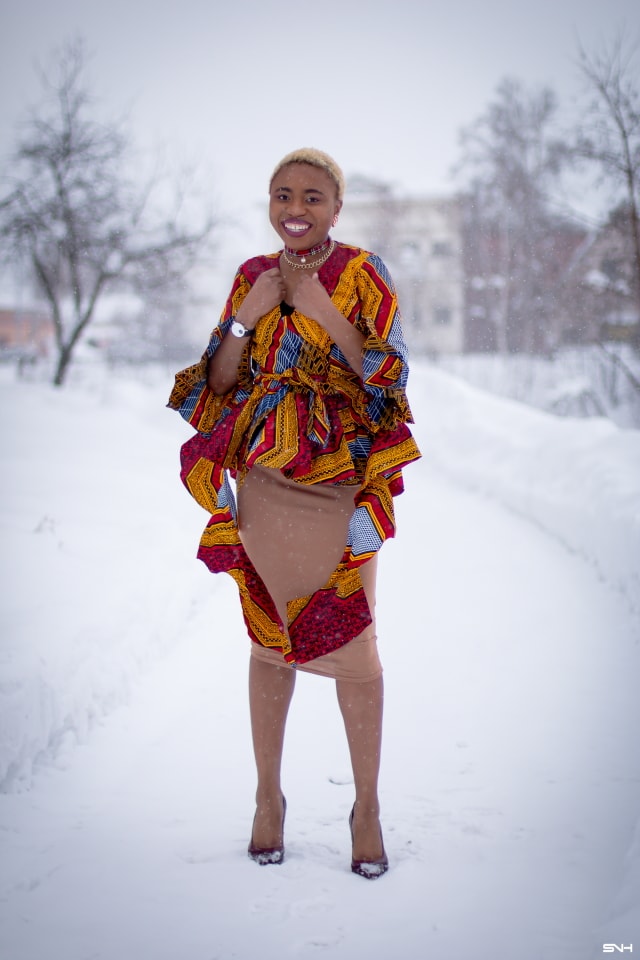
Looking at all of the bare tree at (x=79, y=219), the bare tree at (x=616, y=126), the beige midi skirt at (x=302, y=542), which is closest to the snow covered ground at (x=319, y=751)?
the beige midi skirt at (x=302, y=542)

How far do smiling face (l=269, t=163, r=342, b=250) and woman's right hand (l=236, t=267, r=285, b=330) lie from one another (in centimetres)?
10

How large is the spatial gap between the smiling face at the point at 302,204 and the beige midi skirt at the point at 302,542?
Result: 0.49 metres

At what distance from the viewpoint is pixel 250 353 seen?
5.35 ft

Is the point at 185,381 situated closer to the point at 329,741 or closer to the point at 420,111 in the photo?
the point at 329,741

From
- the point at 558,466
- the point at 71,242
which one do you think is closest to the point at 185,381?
the point at 558,466

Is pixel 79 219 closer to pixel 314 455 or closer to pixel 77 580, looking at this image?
pixel 77 580

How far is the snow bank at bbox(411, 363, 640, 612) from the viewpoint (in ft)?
12.6

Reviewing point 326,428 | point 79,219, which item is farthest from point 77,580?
point 79,219

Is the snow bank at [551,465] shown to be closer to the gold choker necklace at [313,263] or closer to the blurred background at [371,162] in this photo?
the blurred background at [371,162]

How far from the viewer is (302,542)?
1.55 metres

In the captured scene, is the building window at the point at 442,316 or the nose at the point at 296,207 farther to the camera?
the building window at the point at 442,316

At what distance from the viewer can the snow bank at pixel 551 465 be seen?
3855mm

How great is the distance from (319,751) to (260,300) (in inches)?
54.4

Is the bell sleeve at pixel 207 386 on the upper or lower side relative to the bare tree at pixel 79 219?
lower
